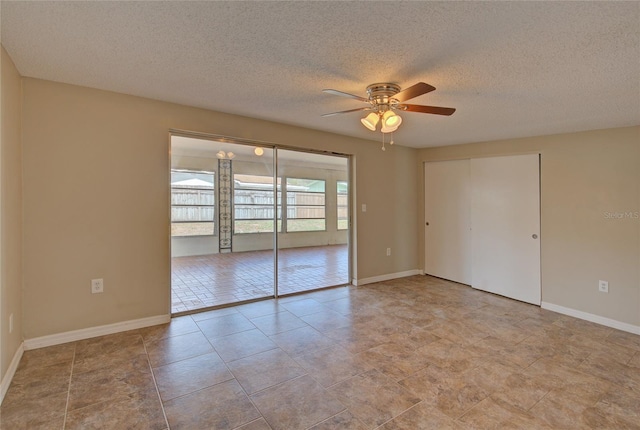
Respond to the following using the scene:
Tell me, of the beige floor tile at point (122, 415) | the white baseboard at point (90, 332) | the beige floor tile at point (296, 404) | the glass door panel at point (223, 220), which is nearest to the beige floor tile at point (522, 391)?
the beige floor tile at point (296, 404)

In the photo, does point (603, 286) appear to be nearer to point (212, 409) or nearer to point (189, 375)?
point (212, 409)

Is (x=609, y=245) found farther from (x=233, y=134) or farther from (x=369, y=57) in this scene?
(x=233, y=134)

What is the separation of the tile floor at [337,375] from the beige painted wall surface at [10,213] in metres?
0.34

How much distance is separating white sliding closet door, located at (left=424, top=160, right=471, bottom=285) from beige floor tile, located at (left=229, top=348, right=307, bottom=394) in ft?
11.7

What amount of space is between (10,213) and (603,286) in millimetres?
5787

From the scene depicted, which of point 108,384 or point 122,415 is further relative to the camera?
point 108,384

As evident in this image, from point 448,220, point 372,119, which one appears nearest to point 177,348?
point 372,119

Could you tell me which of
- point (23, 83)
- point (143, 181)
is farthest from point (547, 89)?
point (23, 83)

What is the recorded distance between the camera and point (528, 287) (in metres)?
4.08

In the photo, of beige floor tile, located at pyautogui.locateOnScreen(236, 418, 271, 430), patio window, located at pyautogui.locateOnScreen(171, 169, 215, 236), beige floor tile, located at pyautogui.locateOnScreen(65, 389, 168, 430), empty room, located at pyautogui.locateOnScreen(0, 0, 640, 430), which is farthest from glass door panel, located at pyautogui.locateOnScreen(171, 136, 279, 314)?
beige floor tile, located at pyautogui.locateOnScreen(236, 418, 271, 430)

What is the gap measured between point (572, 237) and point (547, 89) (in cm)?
216

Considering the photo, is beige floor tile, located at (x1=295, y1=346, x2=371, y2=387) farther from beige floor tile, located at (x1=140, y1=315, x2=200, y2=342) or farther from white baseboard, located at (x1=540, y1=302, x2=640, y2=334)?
white baseboard, located at (x1=540, y1=302, x2=640, y2=334)

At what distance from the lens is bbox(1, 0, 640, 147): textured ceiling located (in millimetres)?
1582

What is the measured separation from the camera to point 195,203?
585 cm
